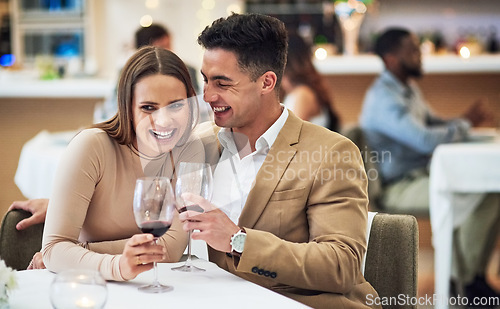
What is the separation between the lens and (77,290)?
970mm

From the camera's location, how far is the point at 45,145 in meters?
3.51

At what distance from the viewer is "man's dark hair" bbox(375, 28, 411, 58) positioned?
151 inches

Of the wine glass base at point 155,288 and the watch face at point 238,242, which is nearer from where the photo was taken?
the wine glass base at point 155,288

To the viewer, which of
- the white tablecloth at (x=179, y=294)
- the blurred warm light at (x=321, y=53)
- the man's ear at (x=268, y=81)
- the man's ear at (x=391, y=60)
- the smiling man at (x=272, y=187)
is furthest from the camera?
the blurred warm light at (x=321, y=53)

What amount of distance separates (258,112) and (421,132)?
2.22m

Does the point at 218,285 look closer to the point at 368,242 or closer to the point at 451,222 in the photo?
the point at 368,242

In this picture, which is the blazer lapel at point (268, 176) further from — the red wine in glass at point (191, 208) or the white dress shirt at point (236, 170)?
the red wine in glass at point (191, 208)

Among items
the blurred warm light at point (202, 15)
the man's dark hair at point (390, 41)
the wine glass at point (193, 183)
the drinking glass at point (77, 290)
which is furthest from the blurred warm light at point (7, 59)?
the drinking glass at point (77, 290)

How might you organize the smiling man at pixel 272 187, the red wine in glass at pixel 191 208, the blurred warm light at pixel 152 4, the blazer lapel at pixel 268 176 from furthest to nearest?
the blurred warm light at pixel 152 4
the blazer lapel at pixel 268 176
the smiling man at pixel 272 187
the red wine in glass at pixel 191 208

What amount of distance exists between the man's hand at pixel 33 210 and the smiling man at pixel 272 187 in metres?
0.47

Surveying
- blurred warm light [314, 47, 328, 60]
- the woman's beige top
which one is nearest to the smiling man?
the woman's beige top

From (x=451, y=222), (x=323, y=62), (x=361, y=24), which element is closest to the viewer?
(x=451, y=222)

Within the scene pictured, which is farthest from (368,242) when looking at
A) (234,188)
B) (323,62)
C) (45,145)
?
(323,62)

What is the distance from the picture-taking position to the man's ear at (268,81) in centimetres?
168
